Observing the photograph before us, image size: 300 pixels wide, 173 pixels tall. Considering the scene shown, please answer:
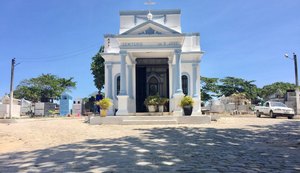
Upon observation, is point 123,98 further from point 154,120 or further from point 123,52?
point 123,52

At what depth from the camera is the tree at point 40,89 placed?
174 ft

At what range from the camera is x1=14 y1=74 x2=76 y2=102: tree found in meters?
53.1

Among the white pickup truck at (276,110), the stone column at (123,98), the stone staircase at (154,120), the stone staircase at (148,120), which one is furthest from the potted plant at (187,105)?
the white pickup truck at (276,110)

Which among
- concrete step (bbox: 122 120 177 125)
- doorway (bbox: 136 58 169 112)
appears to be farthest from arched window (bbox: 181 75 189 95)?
concrete step (bbox: 122 120 177 125)

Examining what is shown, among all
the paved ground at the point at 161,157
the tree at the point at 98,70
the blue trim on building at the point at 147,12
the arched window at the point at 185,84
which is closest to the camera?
the paved ground at the point at 161,157

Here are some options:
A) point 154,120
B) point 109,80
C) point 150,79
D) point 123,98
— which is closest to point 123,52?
point 123,98

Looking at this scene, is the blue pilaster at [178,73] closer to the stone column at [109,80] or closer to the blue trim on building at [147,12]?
the blue trim on building at [147,12]

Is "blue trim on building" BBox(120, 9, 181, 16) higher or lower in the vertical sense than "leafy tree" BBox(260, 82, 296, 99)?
higher

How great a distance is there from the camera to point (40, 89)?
54.1 m

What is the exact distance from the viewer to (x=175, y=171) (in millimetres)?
5031

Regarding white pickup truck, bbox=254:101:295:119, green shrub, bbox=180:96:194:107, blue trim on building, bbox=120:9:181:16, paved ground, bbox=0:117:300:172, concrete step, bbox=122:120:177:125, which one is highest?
blue trim on building, bbox=120:9:181:16

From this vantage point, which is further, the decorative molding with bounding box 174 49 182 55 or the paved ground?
the decorative molding with bounding box 174 49 182 55

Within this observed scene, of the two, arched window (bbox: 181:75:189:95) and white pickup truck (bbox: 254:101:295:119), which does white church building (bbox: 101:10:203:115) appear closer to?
arched window (bbox: 181:75:189:95)

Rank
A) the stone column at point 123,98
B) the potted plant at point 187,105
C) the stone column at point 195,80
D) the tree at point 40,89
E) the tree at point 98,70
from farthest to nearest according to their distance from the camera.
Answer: the tree at point 40,89
the tree at point 98,70
the stone column at point 195,80
the stone column at point 123,98
the potted plant at point 187,105
